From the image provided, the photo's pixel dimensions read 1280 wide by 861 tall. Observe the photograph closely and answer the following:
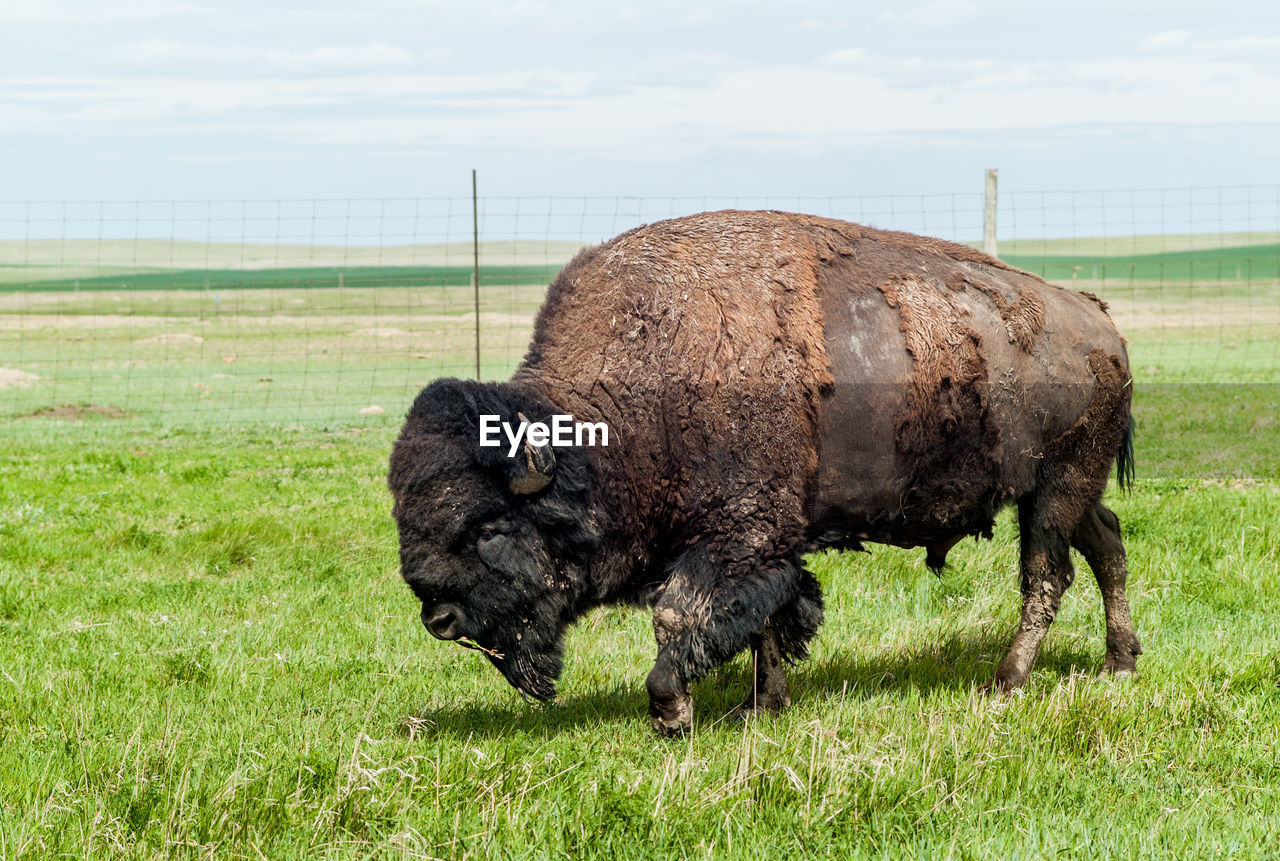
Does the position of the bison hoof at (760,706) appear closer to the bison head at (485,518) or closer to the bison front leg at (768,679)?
the bison front leg at (768,679)

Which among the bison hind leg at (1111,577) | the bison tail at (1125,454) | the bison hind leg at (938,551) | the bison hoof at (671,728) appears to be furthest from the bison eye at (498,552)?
the bison tail at (1125,454)

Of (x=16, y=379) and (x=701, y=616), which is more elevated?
(x=701, y=616)

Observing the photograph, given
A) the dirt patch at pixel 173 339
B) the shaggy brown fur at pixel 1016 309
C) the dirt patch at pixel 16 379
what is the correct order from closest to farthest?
the shaggy brown fur at pixel 1016 309 → the dirt patch at pixel 16 379 → the dirt patch at pixel 173 339

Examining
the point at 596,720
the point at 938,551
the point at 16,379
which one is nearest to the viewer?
the point at 596,720

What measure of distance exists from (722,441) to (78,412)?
63.5 feet

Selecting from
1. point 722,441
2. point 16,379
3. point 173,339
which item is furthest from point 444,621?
point 173,339

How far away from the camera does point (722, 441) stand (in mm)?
5094

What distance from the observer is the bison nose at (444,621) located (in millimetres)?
5020

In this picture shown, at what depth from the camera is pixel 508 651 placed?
520cm

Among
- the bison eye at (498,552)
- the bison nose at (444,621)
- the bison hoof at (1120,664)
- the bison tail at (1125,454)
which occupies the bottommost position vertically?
the bison hoof at (1120,664)

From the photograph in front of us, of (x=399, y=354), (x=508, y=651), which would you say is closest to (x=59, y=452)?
(x=508, y=651)

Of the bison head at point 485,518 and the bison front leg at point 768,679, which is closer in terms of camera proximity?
the bison head at point 485,518

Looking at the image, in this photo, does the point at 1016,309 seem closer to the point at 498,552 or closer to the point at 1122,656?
the point at 1122,656

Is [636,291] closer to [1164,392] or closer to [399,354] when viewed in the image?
[1164,392]
